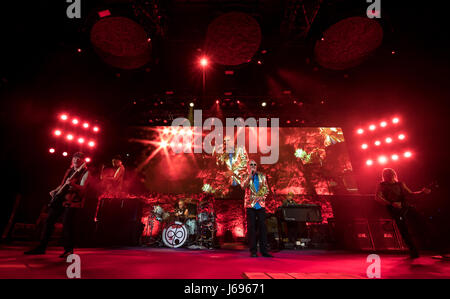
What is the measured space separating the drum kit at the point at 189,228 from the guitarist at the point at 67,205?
247 centimetres

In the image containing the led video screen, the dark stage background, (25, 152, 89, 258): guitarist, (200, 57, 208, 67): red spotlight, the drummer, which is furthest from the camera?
the led video screen

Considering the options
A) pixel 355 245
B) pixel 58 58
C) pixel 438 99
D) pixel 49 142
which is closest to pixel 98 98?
pixel 58 58

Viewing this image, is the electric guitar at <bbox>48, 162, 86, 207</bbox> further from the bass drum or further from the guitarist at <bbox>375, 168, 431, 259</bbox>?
the guitarist at <bbox>375, 168, 431, 259</bbox>

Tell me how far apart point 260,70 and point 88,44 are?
4893 mm

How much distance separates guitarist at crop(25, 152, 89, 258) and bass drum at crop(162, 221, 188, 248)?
255 cm

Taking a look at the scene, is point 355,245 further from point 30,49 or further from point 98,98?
point 30,49

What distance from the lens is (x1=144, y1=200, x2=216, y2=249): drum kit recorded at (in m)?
5.18

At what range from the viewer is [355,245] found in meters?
4.84

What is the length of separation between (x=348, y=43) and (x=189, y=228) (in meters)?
6.66

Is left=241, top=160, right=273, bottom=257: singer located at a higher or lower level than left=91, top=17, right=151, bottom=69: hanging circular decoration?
lower
